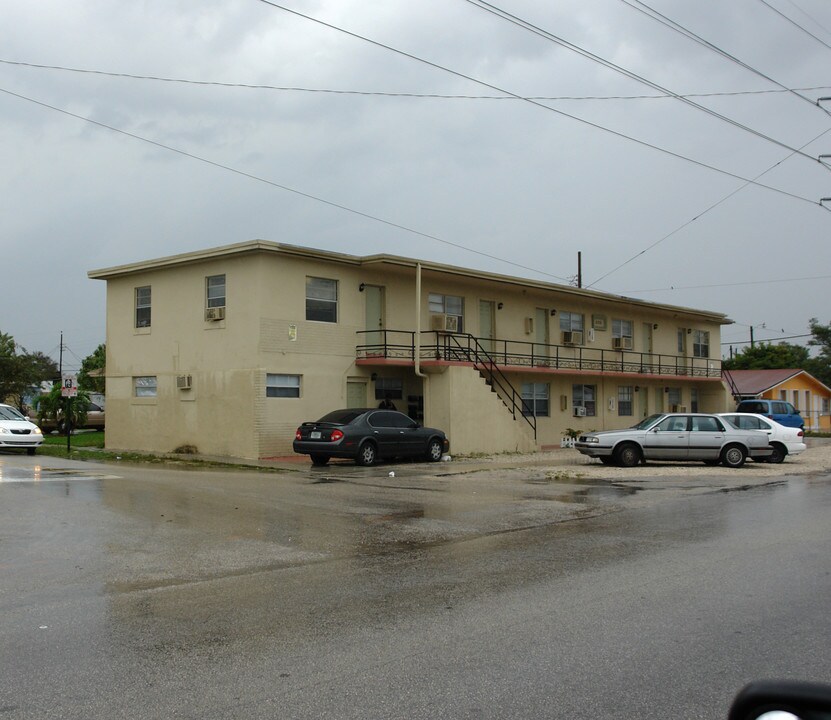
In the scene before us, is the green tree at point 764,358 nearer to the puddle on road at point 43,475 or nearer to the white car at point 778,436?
the white car at point 778,436

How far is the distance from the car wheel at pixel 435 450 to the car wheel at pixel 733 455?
808 cm

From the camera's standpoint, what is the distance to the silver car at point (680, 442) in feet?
78.0

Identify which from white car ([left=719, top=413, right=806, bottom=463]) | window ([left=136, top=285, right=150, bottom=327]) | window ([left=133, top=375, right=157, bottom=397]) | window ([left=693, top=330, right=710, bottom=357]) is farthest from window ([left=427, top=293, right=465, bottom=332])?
window ([left=693, top=330, right=710, bottom=357])

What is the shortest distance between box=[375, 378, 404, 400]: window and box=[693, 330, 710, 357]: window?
21257 mm

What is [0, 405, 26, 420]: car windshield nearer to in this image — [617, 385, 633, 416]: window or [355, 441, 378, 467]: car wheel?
[355, 441, 378, 467]: car wheel

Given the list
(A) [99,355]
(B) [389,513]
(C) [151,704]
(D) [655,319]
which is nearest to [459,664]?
(C) [151,704]

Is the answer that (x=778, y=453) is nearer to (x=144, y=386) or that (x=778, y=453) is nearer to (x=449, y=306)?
(x=449, y=306)

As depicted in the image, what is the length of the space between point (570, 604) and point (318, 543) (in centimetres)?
422

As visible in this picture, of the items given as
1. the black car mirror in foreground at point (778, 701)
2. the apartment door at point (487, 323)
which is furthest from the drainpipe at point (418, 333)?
the black car mirror in foreground at point (778, 701)

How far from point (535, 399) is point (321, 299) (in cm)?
1110

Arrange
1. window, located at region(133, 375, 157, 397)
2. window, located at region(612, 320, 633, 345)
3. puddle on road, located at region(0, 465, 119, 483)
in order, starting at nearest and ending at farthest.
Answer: puddle on road, located at region(0, 465, 119, 483) → window, located at region(133, 375, 157, 397) → window, located at region(612, 320, 633, 345)

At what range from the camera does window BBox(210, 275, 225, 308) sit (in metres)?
27.1

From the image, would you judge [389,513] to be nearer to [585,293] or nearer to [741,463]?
[741,463]

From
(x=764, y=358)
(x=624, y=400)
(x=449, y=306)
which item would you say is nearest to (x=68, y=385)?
(x=449, y=306)
